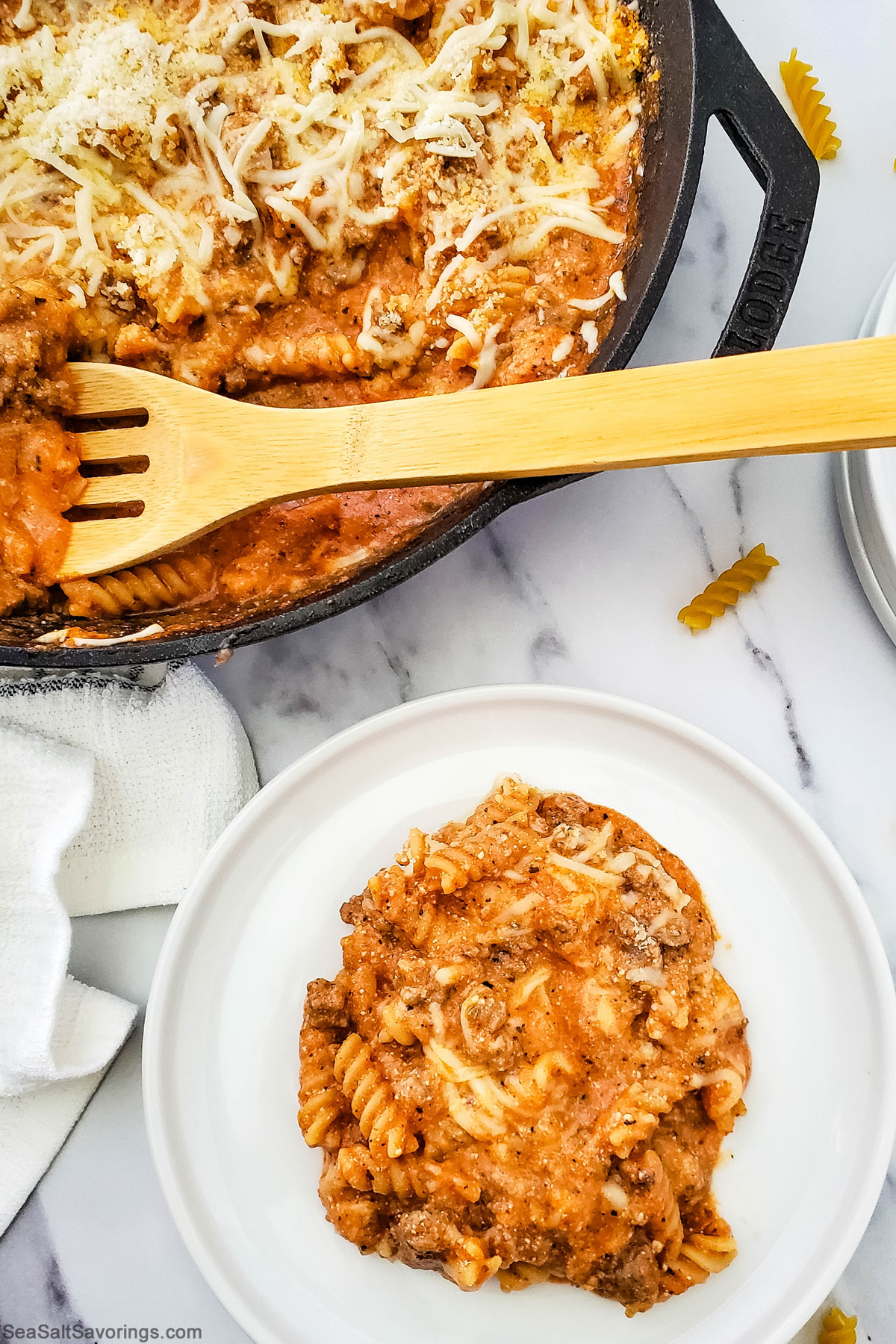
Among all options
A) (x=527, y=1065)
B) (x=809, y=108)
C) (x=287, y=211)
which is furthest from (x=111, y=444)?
(x=809, y=108)

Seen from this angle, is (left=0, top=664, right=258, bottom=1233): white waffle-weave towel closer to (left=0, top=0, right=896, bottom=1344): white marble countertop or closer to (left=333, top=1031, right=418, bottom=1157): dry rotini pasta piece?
(left=0, top=0, right=896, bottom=1344): white marble countertop

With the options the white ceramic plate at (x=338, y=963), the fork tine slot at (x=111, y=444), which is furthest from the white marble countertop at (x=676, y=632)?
the fork tine slot at (x=111, y=444)

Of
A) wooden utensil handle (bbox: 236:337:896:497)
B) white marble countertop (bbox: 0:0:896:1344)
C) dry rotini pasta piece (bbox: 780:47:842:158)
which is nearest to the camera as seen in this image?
wooden utensil handle (bbox: 236:337:896:497)

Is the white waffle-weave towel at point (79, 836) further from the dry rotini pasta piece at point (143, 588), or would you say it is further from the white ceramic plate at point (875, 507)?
the white ceramic plate at point (875, 507)

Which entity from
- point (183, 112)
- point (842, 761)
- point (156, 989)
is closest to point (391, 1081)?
point (156, 989)

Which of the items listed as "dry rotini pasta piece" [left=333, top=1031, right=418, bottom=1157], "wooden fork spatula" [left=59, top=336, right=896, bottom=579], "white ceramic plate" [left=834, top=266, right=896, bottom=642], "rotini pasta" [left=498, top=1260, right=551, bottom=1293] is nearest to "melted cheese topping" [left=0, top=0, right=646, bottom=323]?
"wooden fork spatula" [left=59, top=336, right=896, bottom=579]

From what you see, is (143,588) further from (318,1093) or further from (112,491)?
(318,1093)
